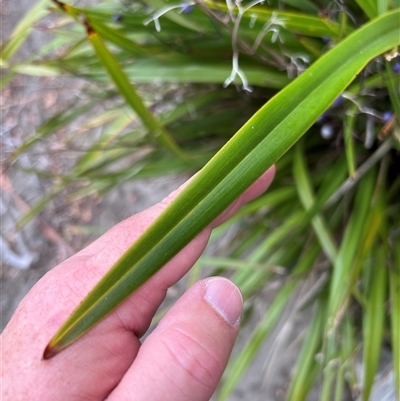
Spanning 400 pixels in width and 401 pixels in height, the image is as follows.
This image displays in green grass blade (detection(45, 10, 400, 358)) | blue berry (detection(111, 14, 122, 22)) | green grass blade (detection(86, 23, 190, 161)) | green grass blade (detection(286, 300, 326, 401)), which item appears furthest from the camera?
green grass blade (detection(286, 300, 326, 401))

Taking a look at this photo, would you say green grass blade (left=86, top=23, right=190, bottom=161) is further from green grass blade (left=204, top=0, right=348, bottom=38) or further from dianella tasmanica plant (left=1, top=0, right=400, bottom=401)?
green grass blade (left=204, top=0, right=348, bottom=38)

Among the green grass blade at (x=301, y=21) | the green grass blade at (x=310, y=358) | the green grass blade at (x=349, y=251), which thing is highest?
the green grass blade at (x=301, y=21)

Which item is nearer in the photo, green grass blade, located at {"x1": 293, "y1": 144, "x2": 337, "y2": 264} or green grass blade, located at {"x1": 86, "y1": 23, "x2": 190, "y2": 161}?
green grass blade, located at {"x1": 86, "y1": 23, "x2": 190, "y2": 161}

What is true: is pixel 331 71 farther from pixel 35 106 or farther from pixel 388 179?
pixel 35 106

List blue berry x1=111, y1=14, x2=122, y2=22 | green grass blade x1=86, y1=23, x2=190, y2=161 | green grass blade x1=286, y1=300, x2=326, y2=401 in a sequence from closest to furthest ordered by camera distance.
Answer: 1. green grass blade x1=86, y1=23, x2=190, y2=161
2. blue berry x1=111, y1=14, x2=122, y2=22
3. green grass blade x1=286, y1=300, x2=326, y2=401

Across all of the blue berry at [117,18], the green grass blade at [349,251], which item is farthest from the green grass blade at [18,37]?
the green grass blade at [349,251]

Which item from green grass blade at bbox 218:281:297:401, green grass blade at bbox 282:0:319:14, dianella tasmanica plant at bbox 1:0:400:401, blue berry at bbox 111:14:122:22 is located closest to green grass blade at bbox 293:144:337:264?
dianella tasmanica plant at bbox 1:0:400:401

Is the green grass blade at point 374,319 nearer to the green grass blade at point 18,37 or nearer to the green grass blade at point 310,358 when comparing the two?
the green grass blade at point 310,358

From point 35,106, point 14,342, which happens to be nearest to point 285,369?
point 14,342
